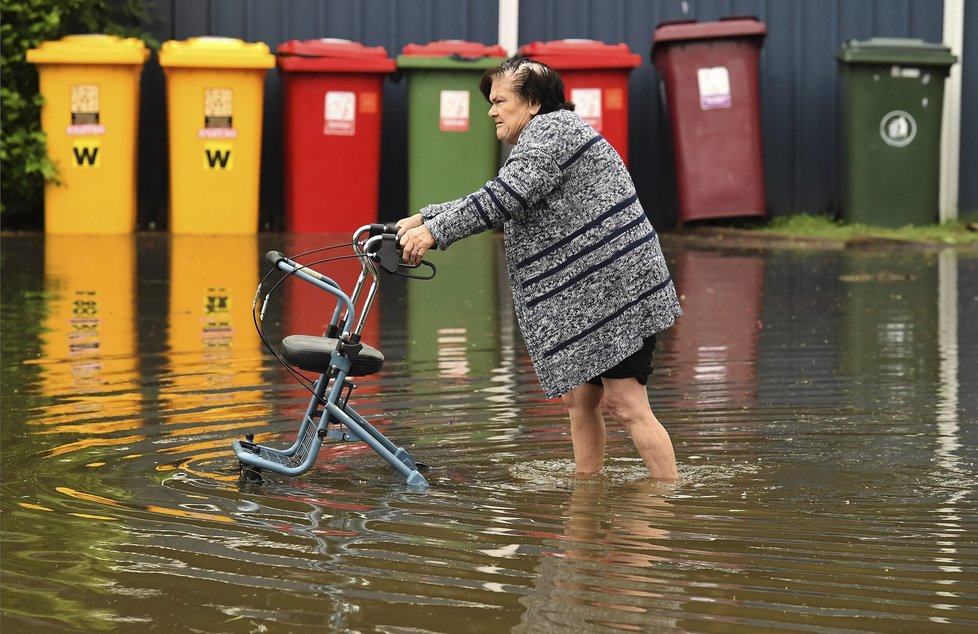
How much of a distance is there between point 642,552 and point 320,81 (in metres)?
10.9

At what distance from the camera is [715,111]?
48.0 ft

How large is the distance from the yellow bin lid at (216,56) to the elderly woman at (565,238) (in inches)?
376

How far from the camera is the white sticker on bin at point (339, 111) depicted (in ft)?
47.3

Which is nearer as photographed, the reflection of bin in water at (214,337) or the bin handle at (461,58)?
the reflection of bin in water at (214,337)

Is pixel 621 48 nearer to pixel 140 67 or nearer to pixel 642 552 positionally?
pixel 140 67

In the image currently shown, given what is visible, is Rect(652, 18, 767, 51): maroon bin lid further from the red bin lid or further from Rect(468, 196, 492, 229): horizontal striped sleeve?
Rect(468, 196, 492, 229): horizontal striped sleeve

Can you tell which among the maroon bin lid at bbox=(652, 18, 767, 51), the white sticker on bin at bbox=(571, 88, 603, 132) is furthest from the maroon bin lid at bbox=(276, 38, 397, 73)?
the maroon bin lid at bbox=(652, 18, 767, 51)

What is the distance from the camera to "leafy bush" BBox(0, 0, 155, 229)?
14062 mm

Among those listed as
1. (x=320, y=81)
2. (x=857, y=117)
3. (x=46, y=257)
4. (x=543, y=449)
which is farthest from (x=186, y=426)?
(x=857, y=117)

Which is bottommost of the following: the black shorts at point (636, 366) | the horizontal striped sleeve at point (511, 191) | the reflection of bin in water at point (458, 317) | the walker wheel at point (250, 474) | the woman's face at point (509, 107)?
the walker wheel at point (250, 474)

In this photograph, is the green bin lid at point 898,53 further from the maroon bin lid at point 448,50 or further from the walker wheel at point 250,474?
the walker wheel at point 250,474

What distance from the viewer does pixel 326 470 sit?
16.8 feet

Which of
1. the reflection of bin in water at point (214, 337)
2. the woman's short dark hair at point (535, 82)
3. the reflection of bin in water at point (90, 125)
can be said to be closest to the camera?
the woman's short dark hair at point (535, 82)

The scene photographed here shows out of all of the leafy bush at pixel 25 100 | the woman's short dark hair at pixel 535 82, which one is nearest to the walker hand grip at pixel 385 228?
the woman's short dark hair at pixel 535 82
